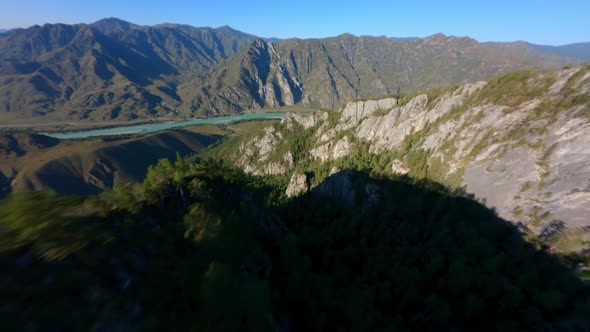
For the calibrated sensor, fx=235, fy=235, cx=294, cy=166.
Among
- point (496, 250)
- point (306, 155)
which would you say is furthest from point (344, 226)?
point (306, 155)

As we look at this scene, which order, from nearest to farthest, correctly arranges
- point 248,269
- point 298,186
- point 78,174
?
point 248,269, point 298,186, point 78,174

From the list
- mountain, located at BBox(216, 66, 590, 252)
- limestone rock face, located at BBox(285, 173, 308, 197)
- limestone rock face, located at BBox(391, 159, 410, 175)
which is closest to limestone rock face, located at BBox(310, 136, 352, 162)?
mountain, located at BBox(216, 66, 590, 252)

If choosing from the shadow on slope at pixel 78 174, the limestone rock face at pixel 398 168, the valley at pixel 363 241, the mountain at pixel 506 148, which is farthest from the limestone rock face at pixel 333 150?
the shadow on slope at pixel 78 174

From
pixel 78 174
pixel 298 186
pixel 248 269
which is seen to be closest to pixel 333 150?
pixel 298 186

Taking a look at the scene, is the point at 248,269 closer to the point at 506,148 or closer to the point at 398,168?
the point at 506,148

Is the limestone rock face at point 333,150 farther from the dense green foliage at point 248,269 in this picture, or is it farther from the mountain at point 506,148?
the dense green foliage at point 248,269

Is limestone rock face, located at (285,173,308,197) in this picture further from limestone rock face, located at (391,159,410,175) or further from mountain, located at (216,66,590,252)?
limestone rock face, located at (391,159,410,175)

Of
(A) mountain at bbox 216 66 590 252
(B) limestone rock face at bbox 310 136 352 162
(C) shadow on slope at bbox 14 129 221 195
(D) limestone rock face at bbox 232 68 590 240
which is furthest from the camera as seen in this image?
(C) shadow on slope at bbox 14 129 221 195
